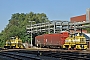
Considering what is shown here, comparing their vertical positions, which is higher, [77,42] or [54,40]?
[54,40]

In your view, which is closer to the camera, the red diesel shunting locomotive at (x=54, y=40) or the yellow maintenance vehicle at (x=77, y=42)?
the yellow maintenance vehicle at (x=77, y=42)

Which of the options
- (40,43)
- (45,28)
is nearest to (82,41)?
(40,43)

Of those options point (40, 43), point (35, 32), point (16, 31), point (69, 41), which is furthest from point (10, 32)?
point (69, 41)

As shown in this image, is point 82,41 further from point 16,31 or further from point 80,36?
point 16,31

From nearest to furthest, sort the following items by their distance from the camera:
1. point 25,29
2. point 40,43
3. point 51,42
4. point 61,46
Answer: point 61,46
point 51,42
point 40,43
point 25,29

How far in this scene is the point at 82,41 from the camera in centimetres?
3962

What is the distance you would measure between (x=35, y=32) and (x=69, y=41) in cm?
4054

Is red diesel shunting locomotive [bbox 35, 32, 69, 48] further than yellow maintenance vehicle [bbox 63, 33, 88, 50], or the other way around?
red diesel shunting locomotive [bbox 35, 32, 69, 48]

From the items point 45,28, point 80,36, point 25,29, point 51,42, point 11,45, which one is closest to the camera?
point 80,36

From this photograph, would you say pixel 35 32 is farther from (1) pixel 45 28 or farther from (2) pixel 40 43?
(2) pixel 40 43

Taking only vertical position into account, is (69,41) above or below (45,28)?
below

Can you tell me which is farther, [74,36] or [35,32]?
[35,32]

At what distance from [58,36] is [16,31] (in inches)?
1685

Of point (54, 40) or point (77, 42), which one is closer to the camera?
point (77, 42)
